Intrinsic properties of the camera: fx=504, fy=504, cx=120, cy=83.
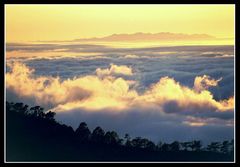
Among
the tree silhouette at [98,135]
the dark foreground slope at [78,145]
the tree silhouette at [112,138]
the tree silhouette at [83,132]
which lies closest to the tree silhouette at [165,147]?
the dark foreground slope at [78,145]

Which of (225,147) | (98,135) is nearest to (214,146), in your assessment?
(225,147)

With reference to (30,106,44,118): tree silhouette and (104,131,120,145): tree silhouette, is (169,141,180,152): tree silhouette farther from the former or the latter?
(30,106,44,118): tree silhouette

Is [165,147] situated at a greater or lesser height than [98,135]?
lesser

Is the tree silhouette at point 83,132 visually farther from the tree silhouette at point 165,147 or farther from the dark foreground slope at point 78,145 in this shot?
the tree silhouette at point 165,147

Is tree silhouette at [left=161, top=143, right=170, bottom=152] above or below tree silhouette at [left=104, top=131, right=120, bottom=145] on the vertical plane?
below

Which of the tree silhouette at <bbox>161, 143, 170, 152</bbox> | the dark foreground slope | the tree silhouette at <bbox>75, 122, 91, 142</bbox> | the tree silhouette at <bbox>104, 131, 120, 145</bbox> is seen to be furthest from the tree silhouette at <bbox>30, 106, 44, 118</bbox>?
the tree silhouette at <bbox>161, 143, 170, 152</bbox>

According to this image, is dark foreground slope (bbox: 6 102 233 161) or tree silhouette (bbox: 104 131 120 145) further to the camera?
tree silhouette (bbox: 104 131 120 145)

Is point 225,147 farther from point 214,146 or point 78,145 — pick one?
point 78,145

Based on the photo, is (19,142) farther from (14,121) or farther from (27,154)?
(14,121)

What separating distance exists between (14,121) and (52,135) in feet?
6.47

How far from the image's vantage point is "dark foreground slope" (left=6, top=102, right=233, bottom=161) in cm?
2027

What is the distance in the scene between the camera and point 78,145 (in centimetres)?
2256

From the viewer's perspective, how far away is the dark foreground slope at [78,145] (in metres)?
20.3

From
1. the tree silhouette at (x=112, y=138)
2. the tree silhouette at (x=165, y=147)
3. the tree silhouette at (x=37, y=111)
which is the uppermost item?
the tree silhouette at (x=37, y=111)
